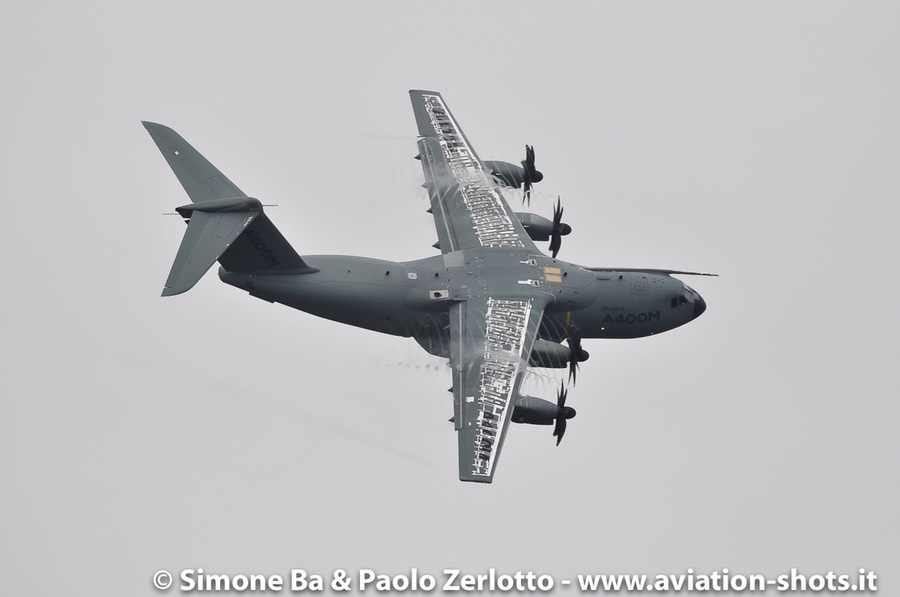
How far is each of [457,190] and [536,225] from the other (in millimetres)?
4349

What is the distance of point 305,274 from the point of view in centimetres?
8894

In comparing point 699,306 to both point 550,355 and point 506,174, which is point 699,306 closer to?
point 550,355

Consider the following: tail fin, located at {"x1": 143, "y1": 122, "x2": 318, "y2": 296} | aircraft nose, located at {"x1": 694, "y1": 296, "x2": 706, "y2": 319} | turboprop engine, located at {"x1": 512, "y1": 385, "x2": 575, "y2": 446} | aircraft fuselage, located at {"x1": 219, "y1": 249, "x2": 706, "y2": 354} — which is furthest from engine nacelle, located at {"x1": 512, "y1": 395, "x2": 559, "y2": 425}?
tail fin, located at {"x1": 143, "y1": 122, "x2": 318, "y2": 296}

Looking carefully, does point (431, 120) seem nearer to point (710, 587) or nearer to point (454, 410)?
point (454, 410)

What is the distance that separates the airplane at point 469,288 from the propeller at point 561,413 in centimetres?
5

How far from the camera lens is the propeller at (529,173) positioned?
316 ft

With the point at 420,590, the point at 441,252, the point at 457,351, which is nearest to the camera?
the point at 420,590

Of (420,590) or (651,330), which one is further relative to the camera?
(651,330)

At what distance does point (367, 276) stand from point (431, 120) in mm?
12514

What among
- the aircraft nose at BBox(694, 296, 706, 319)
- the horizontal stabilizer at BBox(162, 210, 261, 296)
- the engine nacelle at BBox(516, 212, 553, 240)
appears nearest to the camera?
the horizontal stabilizer at BBox(162, 210, 261, 296)

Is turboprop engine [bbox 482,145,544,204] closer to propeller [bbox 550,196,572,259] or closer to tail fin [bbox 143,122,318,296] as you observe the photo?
propeller [bbox 550,196,572,259]

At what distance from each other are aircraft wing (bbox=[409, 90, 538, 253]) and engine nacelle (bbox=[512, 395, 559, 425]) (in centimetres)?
1003

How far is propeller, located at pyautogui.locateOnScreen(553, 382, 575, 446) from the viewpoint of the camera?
278 feet

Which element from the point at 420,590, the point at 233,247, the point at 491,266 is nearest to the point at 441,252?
the point at 491,266
